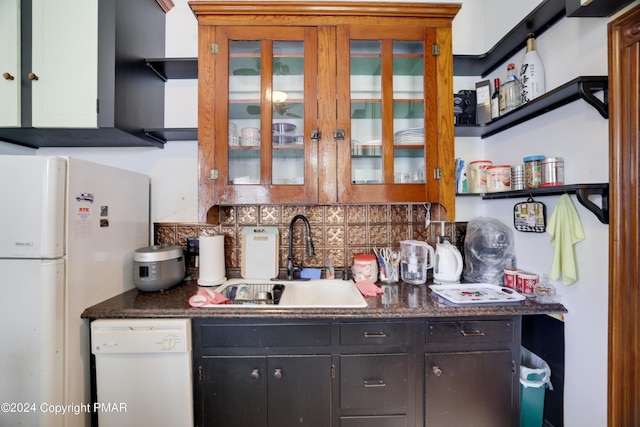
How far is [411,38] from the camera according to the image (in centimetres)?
139

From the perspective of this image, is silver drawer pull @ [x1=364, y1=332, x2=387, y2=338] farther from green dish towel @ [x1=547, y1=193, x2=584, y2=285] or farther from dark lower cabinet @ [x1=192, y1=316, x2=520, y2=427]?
green dish towel @ [x1=547, y1=193, x2=584, y2=285]

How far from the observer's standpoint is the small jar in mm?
1543

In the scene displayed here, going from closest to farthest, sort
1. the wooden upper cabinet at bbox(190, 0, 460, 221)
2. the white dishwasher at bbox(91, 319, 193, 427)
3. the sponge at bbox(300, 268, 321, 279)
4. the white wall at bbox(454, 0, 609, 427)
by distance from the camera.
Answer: the white wall at bbox(454, 0, 609, 427), the white dishwasher at bbox(91, 319, 193, 427), the wooden upper cabinet at bbox(190, 0, 460, 221), the sponge at bbox(300, 268, 321, 279)

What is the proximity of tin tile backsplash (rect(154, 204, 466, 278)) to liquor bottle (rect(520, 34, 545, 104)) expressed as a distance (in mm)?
803

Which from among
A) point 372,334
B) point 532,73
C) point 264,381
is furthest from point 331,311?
point 532,73

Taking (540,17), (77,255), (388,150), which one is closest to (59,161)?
(77,255)

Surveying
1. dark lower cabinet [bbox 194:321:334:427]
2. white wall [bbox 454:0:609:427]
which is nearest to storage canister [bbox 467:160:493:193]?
white wall [bbox 454:0:609:427]

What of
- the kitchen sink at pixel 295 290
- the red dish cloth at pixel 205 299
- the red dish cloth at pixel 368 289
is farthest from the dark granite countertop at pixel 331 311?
the kitchen sink at pixel 295 290

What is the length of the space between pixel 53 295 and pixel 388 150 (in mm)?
1647

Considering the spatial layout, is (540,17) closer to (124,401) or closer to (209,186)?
(209,186)

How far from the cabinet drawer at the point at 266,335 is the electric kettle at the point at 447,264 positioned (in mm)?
792

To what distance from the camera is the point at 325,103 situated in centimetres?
136

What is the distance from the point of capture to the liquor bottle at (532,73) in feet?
4.11

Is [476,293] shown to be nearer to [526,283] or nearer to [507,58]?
[526,283]
